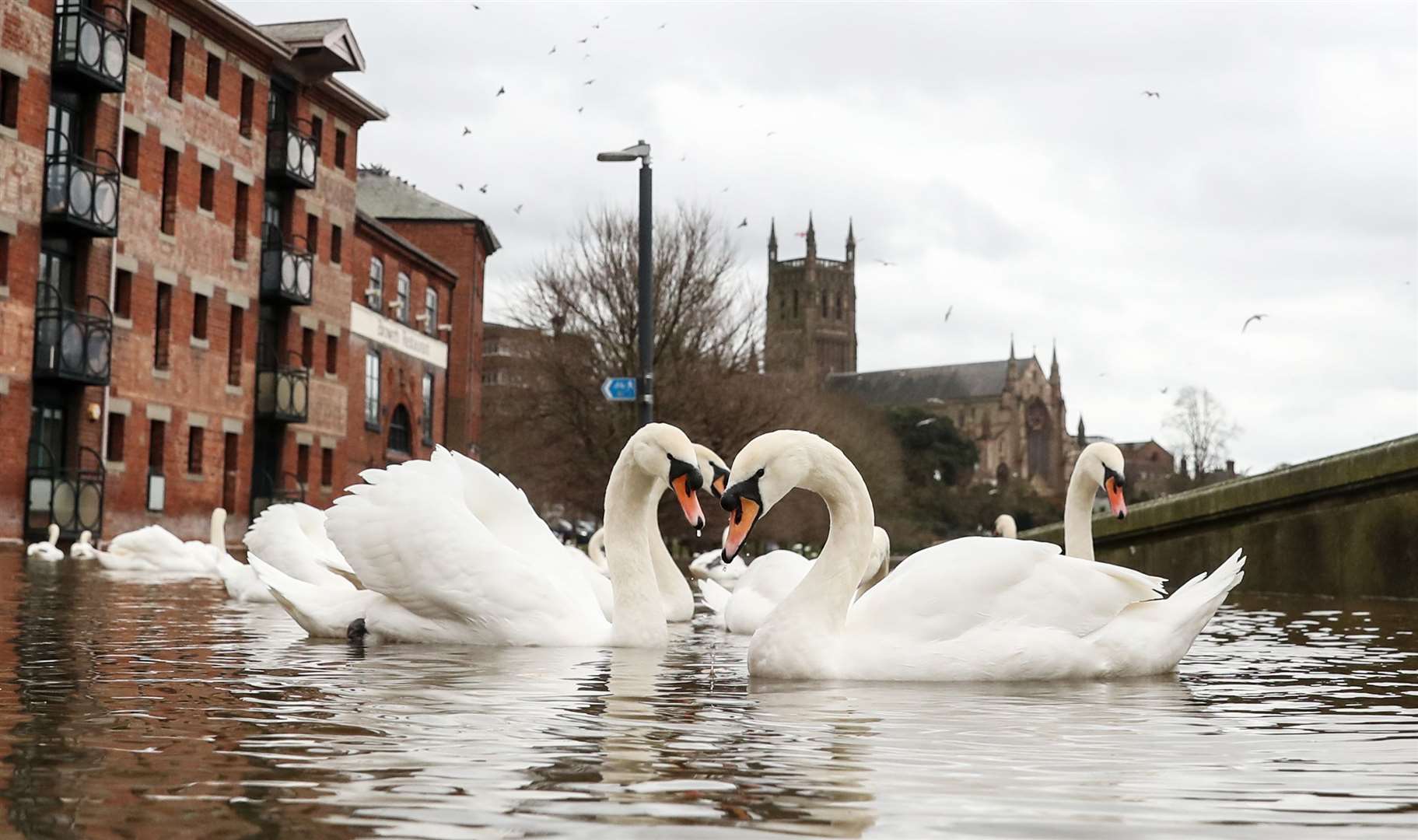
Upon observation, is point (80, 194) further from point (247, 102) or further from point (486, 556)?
point (486, 556)

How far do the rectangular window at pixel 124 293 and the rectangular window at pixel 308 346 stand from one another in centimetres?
976

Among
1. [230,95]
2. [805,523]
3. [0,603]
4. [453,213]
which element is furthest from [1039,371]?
[0,603]

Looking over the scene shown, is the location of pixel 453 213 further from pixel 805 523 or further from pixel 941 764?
pixel 941 764

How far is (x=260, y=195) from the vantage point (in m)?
43.7

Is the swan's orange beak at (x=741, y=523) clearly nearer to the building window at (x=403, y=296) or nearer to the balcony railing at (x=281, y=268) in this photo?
the balcony railing at (x=281, y=268)

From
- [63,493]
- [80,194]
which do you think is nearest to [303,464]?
[63,493]

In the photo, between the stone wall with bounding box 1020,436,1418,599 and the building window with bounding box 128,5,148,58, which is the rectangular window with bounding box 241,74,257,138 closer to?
the building window with bounding box 128,5,148,58

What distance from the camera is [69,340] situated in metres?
33.4

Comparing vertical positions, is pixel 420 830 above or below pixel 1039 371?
below

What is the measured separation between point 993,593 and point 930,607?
0.30 metres

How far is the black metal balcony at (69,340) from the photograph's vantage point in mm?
32844

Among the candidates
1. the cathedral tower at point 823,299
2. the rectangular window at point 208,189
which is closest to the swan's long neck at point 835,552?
the rectangular window at point 208,189

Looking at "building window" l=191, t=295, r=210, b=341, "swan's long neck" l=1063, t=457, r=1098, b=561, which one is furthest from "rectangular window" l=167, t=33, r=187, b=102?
"swan's long neck" l=1063, t=457, r=1098, b=561

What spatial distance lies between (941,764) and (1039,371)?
180835 millimetres
